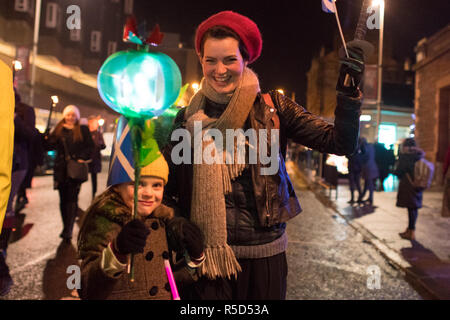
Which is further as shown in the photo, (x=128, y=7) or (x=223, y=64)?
(x=128, y=7)

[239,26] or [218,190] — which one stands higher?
[239,26]

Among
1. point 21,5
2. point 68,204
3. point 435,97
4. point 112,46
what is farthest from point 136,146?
point 112,46

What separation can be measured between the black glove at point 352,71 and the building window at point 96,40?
3057 cm

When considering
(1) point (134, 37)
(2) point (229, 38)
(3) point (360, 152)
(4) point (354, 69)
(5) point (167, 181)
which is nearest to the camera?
(1) point (134, 37)

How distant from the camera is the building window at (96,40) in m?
29.1

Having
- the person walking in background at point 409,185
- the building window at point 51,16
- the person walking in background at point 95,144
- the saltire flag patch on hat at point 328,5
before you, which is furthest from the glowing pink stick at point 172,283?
the building window at point 51,16

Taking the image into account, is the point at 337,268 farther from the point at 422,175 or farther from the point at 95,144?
the point at 95,144

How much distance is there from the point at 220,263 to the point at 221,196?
0.33 m

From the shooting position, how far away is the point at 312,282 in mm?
4301

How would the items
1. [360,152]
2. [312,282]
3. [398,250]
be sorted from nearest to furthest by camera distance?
[312,282] < [398,250] < [360,152]

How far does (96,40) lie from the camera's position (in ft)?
96.7

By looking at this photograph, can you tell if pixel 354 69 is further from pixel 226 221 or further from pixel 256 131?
pixel 226 221
